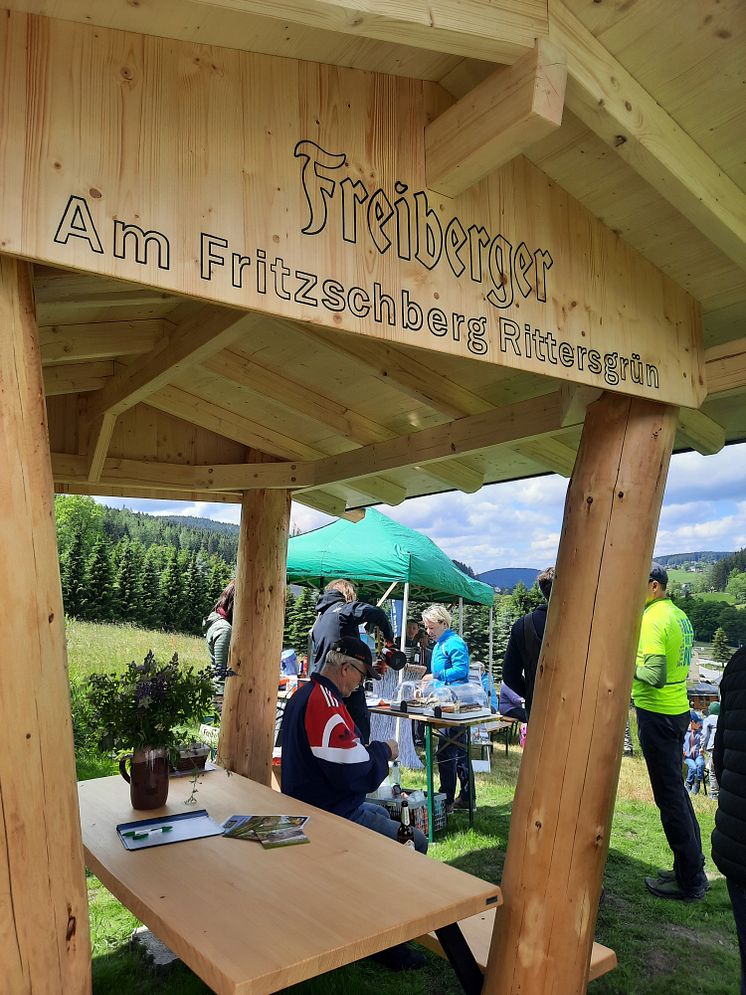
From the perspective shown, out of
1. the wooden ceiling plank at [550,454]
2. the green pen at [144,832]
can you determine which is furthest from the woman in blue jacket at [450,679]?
the green pen at [144,832]

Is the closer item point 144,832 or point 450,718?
point 144,832

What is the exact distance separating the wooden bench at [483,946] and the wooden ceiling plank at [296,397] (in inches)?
94.2

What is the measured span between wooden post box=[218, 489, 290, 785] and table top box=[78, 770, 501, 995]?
153 cm

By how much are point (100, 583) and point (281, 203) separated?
10.8 meters

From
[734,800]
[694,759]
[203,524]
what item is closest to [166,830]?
[734,800]

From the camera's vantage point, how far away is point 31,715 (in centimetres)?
140

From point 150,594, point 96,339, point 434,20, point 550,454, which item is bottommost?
point 150,594

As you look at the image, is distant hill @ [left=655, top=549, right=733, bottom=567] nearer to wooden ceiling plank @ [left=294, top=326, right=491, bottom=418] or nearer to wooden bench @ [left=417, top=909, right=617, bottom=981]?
wooden ceiling plank @ [left=294, top=326, right=491, bottom=418]

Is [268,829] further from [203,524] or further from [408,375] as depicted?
[203,524]

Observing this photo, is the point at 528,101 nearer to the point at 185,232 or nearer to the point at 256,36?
the point at 256,36

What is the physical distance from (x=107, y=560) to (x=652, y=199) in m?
10.8

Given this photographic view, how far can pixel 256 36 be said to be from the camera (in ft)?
5.34

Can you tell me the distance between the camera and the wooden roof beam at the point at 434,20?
1455 mm

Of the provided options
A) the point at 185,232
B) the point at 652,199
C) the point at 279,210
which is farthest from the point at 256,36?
the point at 652,199
